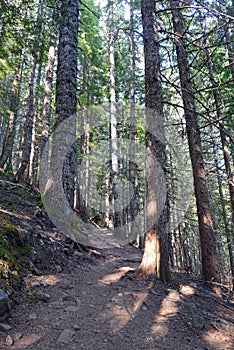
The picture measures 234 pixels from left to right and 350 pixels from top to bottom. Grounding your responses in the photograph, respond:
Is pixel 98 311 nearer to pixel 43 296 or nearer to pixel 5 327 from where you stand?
pixel 43 296

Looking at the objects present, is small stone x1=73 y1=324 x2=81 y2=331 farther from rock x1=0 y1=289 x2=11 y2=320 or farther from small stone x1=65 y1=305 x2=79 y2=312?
rock x1=0 y1=289 x2=11 y2=320

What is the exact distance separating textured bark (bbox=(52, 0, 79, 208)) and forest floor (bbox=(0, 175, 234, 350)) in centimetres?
158

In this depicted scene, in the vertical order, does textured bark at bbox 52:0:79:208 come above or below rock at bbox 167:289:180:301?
above

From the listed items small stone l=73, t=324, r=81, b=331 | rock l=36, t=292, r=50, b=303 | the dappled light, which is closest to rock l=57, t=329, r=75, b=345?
small stone l=73, t=324, r=81, b=331

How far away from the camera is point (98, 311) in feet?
11.8

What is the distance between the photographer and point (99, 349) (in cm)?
270

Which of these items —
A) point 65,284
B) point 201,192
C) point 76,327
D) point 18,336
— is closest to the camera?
point 18,336

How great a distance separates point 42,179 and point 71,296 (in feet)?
28.4

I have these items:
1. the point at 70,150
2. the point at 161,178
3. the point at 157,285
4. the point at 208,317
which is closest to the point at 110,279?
the point at 157,285

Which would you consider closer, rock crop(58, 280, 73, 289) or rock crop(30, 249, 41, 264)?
rock crop(58, 280, 73, 289)

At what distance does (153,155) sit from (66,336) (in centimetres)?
369

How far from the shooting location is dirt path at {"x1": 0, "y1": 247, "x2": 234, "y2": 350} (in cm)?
282

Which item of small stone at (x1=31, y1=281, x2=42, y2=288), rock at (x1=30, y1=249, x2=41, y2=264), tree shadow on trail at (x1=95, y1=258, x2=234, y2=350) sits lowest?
tree shadow on trail at (x1=95, y1=258, x2=234, y2=350)

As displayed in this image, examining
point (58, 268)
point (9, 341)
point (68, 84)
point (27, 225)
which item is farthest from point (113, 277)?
point (68, 84)
